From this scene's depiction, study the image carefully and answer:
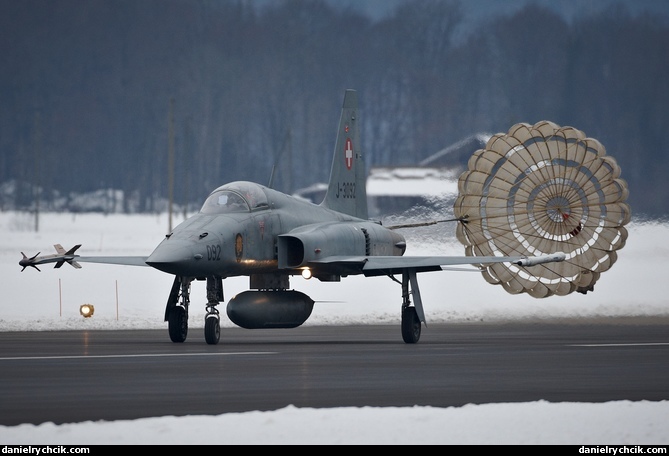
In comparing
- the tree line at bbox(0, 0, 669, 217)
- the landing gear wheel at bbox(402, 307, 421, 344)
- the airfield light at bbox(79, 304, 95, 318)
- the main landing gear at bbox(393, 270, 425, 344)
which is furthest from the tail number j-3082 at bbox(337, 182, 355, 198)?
the tree line at bbox(0, 0, 669, 217)

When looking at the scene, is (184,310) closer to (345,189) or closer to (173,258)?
(173,258)

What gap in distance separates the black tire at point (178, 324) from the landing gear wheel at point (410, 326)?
3708 mm

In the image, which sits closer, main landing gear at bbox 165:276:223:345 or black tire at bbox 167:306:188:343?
main landing gear at bbox 165:276:223:345

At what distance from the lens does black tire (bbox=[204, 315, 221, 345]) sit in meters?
23.3

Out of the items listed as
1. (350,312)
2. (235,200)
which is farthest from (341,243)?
(350,312)

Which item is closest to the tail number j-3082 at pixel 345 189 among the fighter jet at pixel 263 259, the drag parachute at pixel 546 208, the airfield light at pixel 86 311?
the fighter jet at pixel 263 259

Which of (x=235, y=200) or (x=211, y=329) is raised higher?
(x=235, y=200)

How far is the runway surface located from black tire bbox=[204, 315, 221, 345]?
0.68 feet

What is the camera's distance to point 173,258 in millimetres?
21891

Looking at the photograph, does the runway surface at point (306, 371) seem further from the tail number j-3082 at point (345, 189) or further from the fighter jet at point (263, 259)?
the tail number j-3082 at point (345, 189)

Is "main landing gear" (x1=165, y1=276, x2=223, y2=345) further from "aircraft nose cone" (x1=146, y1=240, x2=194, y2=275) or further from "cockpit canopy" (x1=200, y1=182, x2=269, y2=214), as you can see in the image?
"aircraft nose cone" (x1=146, y1=240, x2=194, y2=275)

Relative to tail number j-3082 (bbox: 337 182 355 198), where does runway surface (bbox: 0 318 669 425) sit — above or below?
below

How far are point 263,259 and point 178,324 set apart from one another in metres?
1.91

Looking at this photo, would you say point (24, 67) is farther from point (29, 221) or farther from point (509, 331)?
point (509, 331)
